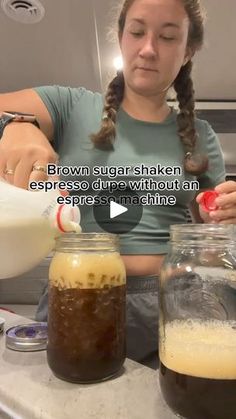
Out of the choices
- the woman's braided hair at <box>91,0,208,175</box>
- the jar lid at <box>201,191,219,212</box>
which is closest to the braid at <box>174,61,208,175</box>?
the woman's braided hair at <box>91,0,208,175</box>

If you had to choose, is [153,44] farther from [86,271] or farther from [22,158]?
[86,271]

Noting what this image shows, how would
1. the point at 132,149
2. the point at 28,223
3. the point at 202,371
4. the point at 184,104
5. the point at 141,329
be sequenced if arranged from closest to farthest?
1. the point at 202,371
2. the point at 28,223
3. the point at 141,329
4. the point at 132,149
5. the point at 184,104

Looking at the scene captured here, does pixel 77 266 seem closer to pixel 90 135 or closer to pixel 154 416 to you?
pixel 154 416

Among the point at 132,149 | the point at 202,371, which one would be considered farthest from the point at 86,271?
the point at 132,149

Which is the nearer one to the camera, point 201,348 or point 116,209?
point 201,348

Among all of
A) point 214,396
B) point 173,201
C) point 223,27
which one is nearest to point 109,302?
point 214,396

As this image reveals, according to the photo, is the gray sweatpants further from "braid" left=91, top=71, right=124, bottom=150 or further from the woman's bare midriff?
"braid" left=91, top=71, right=124, bottom=150

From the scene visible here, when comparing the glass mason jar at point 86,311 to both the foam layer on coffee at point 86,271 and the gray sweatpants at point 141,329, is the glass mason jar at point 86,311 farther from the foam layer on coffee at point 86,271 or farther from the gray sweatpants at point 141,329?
the gray sweatpants at point 141,329
